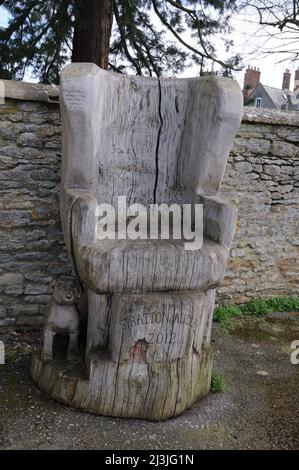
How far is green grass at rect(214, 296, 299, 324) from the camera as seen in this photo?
3654 millimetres

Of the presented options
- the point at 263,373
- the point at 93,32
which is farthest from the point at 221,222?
the point at 93,32

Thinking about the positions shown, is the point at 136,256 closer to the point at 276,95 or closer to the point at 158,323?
the point at 158,323

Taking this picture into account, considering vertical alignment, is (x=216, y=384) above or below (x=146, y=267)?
below

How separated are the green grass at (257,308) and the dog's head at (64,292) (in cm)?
161

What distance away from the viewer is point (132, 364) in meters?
2.11

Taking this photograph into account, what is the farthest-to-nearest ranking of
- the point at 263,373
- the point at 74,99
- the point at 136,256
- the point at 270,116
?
the point at 270,116 → the point at 263,373 → the point at 74,99 → the point at 136,256

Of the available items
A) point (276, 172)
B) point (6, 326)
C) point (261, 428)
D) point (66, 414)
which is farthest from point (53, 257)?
point (276, 172)

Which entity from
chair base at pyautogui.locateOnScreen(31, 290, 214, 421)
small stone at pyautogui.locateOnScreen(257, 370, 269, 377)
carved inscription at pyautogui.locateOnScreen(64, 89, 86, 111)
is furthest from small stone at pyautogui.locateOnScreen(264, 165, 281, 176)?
carved inscription at pyautogui.locateOnScreen(64, 89, 86, 111)

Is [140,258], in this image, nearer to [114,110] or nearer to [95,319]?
[95,319]

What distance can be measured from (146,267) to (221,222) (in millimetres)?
510

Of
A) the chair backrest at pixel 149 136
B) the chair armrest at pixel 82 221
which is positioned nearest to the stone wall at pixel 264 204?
the chair backrest at pixel 149 136

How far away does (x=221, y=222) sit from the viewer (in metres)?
→ 2.29

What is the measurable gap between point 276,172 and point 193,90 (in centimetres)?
141

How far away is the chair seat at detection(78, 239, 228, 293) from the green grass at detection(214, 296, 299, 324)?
1604 mm
